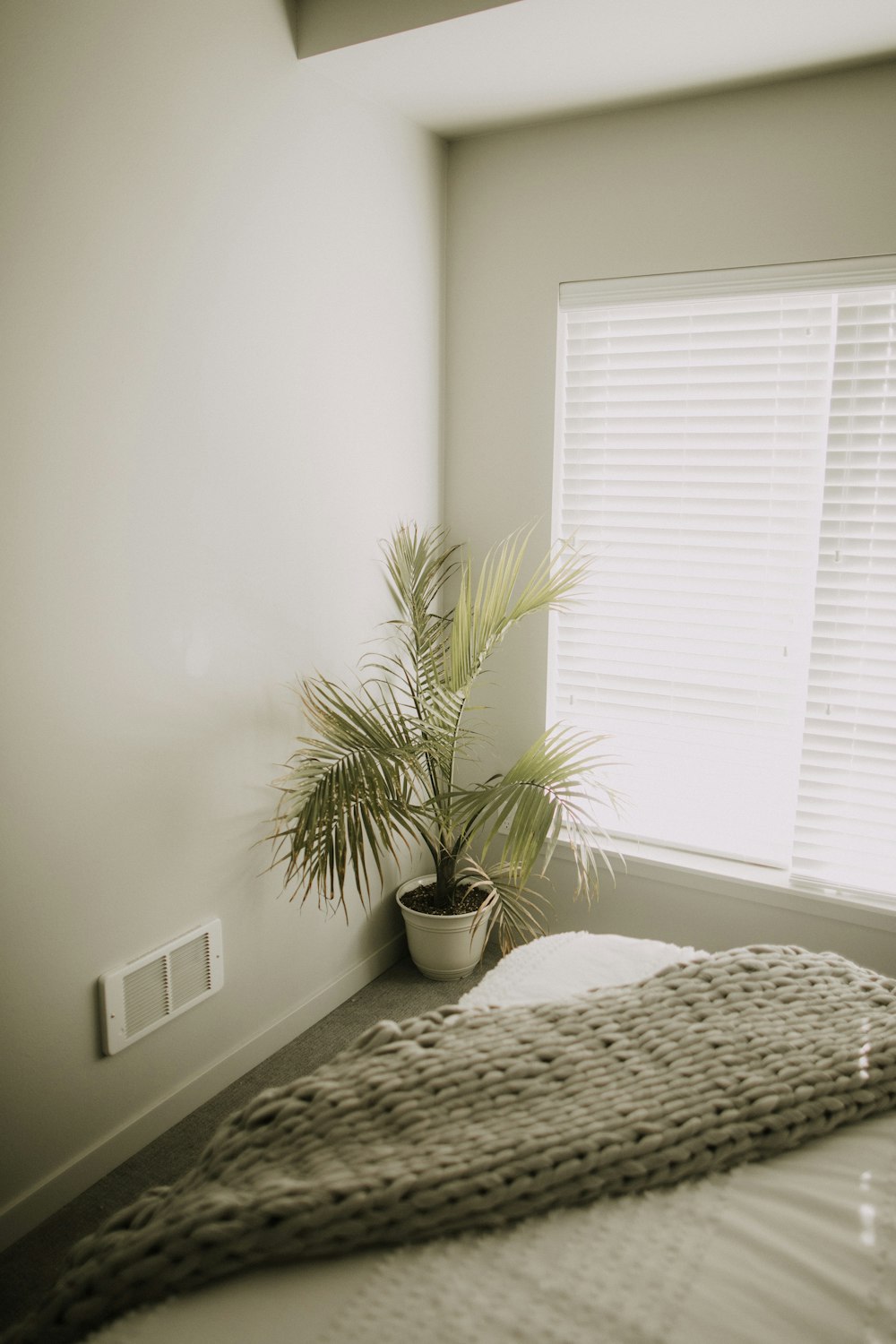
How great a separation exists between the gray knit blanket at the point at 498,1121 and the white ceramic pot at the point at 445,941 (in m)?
1.29

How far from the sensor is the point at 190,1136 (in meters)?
2.13

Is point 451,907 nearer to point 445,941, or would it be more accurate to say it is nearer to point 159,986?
point 445,941

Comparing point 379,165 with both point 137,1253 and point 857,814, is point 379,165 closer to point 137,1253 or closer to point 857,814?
point 857,814

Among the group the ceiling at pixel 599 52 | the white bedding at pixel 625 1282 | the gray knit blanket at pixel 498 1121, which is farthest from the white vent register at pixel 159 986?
the ceiling at pixel 599 52

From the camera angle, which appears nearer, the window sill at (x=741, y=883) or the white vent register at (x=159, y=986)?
the white vent register at (x=159, y=986)

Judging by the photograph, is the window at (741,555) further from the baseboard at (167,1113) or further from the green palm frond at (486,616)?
the baseboard at (167,1113)

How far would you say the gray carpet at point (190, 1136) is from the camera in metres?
1.74

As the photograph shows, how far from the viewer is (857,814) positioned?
253 centimetres

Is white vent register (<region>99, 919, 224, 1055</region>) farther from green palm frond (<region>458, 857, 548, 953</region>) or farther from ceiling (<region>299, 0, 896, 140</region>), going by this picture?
ceiling (<region>299, 0, 896, 140</region>)

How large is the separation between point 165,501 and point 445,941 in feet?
4.94

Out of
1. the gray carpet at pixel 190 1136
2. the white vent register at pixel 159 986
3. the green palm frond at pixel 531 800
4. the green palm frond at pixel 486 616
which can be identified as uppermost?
the green palm frond at pixel 486 616

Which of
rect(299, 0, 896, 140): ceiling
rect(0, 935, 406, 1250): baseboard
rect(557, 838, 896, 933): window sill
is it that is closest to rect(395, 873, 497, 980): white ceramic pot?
rect(0, 935, 406, 1250): baseboard

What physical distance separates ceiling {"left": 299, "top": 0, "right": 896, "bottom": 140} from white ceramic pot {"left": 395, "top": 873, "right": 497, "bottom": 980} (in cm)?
215

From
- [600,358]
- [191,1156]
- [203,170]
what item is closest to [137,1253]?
[191,1156]
